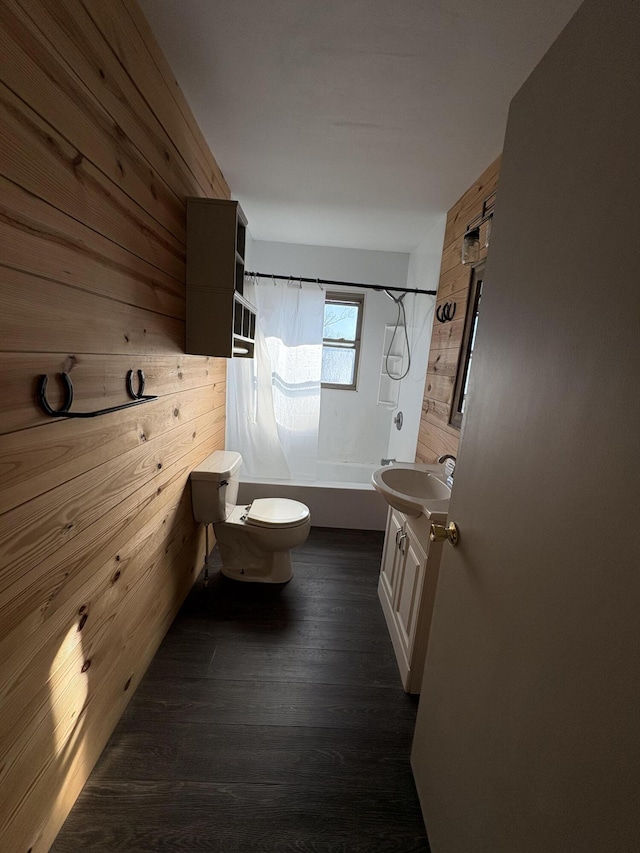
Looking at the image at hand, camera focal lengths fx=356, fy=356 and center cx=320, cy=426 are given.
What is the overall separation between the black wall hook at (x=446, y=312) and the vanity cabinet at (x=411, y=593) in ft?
4.27

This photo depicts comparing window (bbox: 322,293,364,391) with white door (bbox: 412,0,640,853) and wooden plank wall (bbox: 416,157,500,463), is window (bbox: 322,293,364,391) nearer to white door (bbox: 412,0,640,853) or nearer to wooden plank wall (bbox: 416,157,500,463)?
wooden plank wall (bbox: 416,157,500,463)

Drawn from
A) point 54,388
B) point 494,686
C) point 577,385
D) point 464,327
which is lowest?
point 494,686

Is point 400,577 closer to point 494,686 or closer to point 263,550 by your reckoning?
point 263,550

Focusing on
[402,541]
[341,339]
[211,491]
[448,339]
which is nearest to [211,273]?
[211,491]

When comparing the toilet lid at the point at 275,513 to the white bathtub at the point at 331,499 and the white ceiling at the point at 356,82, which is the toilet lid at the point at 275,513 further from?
the white ceiling at the point at 356,82

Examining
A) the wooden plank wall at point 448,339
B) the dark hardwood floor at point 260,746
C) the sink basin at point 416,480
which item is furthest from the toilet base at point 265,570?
the wooden plank wall at point 448,339

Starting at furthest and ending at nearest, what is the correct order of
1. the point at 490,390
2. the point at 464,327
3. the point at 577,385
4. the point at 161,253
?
the point at 464,327
the point at 161,253
the point at 490,390
the point at 577,385

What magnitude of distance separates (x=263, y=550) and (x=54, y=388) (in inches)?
61.5

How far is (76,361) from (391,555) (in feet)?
5.72

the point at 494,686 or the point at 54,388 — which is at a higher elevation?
the point at 54,388

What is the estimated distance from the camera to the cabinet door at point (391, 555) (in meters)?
1.89

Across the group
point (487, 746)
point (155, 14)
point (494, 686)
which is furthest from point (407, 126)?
point (487, 746)

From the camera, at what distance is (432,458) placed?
2355 millimetres

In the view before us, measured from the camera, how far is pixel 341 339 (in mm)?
3664
